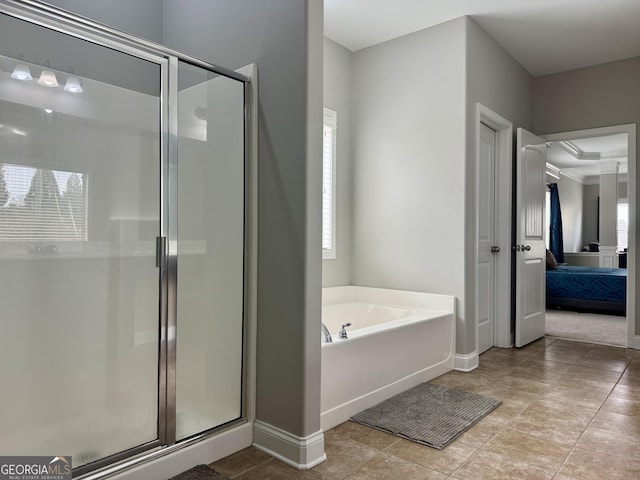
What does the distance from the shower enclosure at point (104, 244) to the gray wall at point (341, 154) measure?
1.99m

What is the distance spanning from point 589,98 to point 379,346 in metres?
3.61

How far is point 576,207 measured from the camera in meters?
10.9

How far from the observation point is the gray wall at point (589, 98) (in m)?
4.46

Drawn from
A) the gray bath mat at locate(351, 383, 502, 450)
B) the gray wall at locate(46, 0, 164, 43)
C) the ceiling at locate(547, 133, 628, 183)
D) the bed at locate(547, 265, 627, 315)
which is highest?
the ceiling at locate(547, 133, 628, 183)

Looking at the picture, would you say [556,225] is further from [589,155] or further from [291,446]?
[291,446]

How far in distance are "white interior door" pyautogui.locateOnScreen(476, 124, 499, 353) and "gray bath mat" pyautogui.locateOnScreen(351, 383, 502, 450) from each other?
1.32m

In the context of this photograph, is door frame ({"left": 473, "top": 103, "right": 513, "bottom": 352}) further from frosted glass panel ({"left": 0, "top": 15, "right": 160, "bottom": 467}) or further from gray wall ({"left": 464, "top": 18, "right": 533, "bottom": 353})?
frosted glass panel ({"left": 0, "top": 15, "right": 160, "bottom": 467})

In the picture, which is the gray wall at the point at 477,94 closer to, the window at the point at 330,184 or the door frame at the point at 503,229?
the door frame at the point at 503,229

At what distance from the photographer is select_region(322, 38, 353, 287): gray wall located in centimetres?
409

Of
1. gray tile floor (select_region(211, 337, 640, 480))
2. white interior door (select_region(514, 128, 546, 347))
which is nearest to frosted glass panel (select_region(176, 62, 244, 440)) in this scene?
gray tile floor (select_region(211, 337, 640, 480))

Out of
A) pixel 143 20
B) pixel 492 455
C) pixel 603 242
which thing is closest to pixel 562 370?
pixel 492 455

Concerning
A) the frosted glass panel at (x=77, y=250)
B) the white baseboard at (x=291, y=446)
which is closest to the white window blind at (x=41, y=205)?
the frosted glass panel at (x=77, y=250)

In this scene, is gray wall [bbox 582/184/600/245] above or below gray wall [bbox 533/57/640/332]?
below

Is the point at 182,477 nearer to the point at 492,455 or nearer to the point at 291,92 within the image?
the point at 492,455
